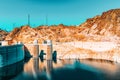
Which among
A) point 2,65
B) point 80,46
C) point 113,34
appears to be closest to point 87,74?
point 2,65

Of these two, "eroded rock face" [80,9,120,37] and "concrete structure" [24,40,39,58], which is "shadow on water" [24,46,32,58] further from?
"eroded rock face" [80,9,120,37]

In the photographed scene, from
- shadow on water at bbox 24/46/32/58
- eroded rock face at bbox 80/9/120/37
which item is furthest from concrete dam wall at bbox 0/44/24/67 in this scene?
eroded rock face at bbox 80/9/120/37

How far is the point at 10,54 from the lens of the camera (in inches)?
4456

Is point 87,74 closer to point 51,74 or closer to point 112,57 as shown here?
point 51,74

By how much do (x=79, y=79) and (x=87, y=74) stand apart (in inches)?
376

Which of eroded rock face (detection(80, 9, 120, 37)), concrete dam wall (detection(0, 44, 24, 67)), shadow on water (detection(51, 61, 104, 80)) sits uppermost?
eroded rock face (detection(80, 9, 120, 37))

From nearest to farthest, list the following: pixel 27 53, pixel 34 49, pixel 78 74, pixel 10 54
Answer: pixel 78 74 < pixel 10 54 < pixel 34 49 < pixel 27 53

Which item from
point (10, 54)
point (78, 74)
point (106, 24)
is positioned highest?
point (106, 24)

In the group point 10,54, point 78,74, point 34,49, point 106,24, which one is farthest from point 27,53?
point 78,74

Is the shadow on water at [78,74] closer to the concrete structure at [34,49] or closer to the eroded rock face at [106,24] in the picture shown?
the concrete structure at [34,49]

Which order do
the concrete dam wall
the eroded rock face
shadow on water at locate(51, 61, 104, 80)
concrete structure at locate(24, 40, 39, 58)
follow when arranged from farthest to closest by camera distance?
1. the eroded rock face
2. concrete structure at locate(24, 40, 39, 58)
3. the concrete dam wall
4. shadow on water at locate(51, 61, 104, 80)

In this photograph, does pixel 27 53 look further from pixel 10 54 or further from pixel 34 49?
pixel 10 54

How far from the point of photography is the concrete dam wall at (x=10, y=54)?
10456 centimetres

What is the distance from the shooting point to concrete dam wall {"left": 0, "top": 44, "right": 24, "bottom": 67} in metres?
105
